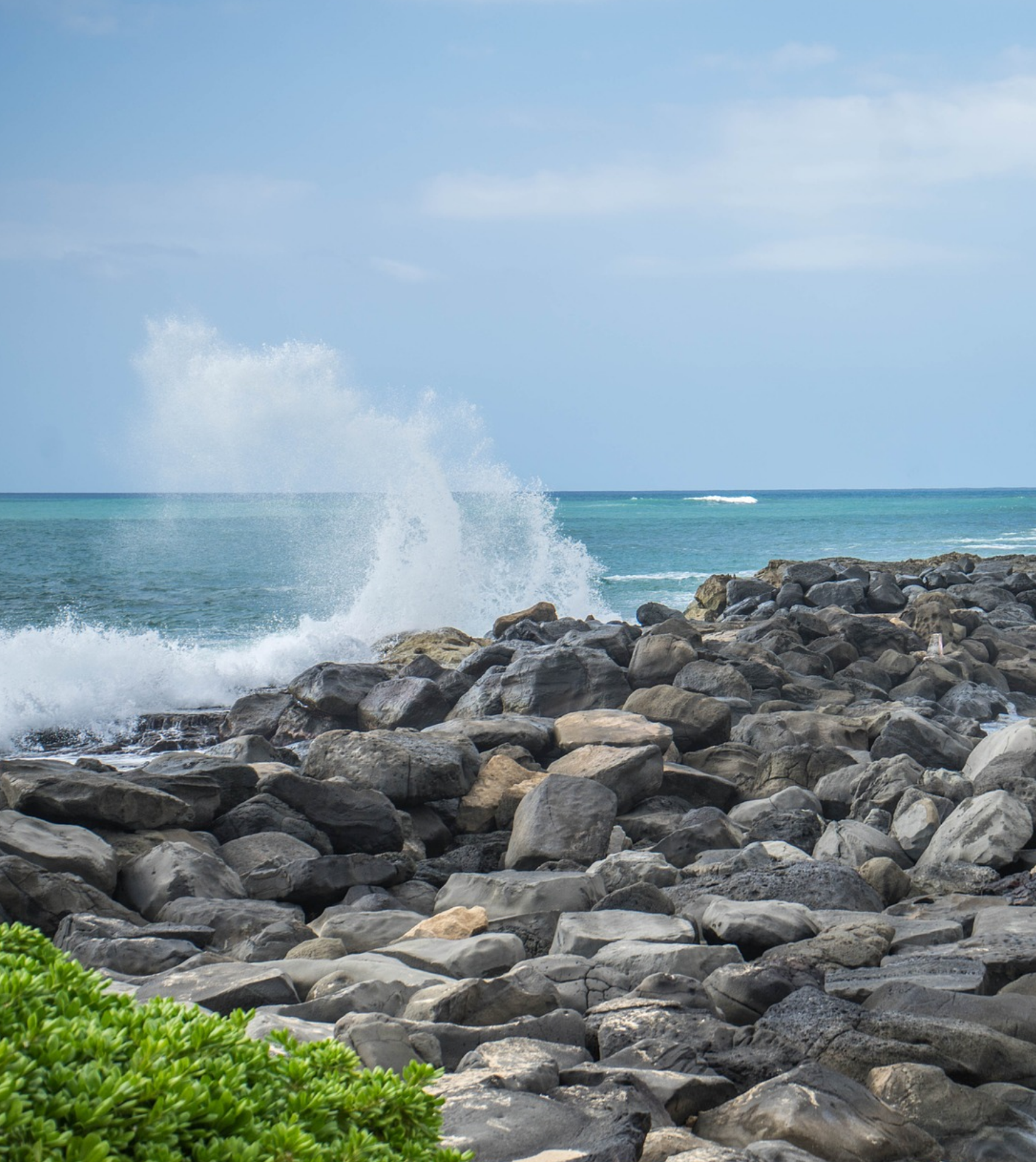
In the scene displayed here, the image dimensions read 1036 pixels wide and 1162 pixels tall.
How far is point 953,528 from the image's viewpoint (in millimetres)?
59375

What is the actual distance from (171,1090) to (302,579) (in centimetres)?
3154

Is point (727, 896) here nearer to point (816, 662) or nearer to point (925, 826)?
point (925, 826)

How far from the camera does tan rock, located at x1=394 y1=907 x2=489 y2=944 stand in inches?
211

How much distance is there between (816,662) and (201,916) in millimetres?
8254

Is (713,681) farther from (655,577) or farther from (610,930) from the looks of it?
(655,577)

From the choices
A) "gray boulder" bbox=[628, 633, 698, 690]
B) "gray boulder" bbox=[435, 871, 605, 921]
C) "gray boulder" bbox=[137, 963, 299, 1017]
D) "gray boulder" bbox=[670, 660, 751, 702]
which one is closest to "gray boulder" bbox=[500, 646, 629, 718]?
"gray boulder" bbox=[628, 633, 698, 690]

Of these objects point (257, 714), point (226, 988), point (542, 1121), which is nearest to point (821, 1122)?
point (542, 1121)

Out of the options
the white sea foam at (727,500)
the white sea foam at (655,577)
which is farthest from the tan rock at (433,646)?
the white sea foam at (727,500)

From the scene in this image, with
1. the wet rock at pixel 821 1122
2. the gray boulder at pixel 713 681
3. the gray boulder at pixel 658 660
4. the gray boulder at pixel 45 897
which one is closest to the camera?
the wet rock at pixel 821 1122

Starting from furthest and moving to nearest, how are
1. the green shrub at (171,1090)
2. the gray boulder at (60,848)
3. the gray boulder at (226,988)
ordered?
the gray boulder at (60,848) < the gray boulder at (226,988) < the green shrub at (171,1090)

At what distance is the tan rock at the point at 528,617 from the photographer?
613 inches

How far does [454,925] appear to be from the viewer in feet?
17.7

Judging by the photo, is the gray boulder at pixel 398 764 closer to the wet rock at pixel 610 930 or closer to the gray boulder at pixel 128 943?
the gray boulder at pixel 128 943

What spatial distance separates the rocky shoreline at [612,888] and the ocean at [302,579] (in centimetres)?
214
